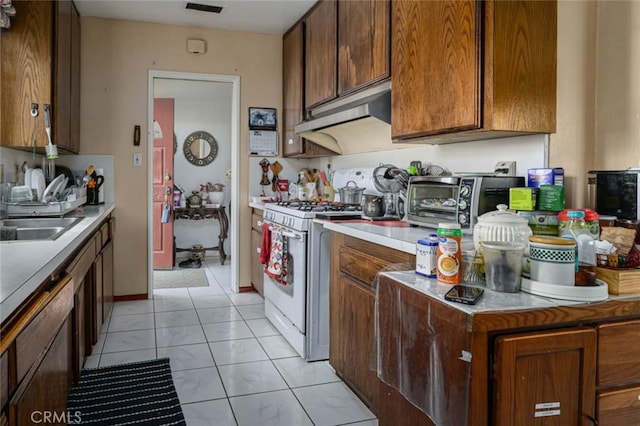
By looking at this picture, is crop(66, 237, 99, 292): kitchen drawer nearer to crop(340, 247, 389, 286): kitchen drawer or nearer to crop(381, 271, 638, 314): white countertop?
crop(340, 247, 389, 286): kitchen drawer

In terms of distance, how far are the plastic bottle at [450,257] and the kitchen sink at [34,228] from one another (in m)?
1.60

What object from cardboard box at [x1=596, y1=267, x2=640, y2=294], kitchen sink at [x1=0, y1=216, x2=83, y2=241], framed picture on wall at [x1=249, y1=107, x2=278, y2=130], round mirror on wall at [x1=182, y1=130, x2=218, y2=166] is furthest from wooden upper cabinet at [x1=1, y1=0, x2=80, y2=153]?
round mirror on wall at [x1=182, y1=130, x2=218, y2=166]

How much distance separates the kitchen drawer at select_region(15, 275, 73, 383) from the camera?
1076mm

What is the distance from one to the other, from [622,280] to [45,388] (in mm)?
1645

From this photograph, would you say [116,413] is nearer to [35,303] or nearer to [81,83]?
[35,303]

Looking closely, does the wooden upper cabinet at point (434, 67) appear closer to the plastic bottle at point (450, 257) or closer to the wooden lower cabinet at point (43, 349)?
the plastic bottle at point (450, 257)

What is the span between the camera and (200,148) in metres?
6.34

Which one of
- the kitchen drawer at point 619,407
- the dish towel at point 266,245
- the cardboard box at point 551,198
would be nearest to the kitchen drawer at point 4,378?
the kitchen drawer at point 619,407

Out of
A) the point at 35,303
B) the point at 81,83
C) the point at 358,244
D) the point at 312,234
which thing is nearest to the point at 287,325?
the point at 312,234

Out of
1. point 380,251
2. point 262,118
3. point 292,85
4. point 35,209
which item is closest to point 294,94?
point 292,85

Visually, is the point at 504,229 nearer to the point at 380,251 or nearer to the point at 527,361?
the point at 527,361

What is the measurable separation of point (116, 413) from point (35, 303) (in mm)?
1137

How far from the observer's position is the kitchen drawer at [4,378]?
0.95 meters

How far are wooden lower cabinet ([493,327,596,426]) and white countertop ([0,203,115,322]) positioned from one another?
112 centimetres
